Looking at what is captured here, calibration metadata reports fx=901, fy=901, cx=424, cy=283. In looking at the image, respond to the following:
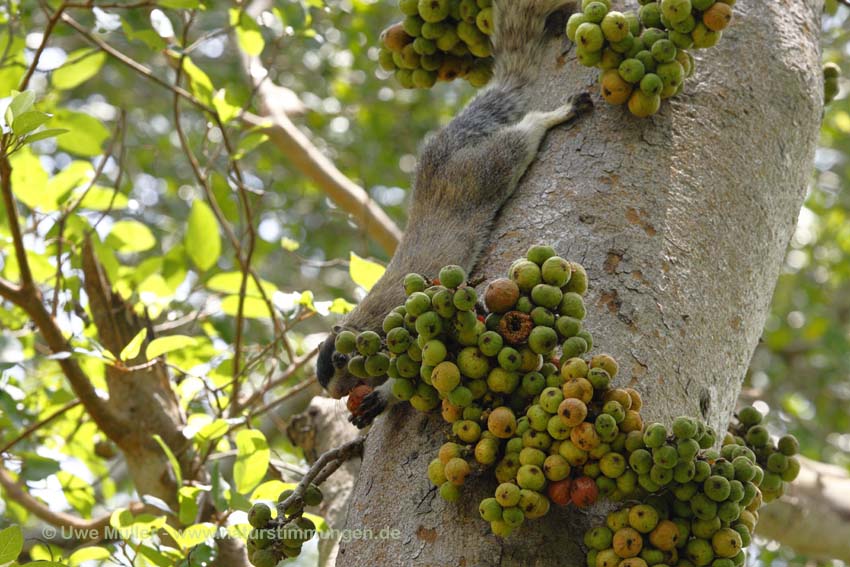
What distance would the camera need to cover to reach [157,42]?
281 cm

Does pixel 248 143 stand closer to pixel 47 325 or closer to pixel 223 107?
pixel 223 107

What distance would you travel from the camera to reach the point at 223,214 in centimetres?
368

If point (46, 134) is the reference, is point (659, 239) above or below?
below

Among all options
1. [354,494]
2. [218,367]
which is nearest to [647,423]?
[354,494]

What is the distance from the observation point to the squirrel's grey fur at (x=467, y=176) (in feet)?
8.38

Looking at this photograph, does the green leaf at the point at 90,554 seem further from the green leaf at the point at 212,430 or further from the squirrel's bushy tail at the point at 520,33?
the squirrel's bushy tail at the point at 520,33

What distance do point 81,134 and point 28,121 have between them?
133cm


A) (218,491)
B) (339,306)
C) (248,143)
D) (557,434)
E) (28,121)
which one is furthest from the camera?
(248,143)

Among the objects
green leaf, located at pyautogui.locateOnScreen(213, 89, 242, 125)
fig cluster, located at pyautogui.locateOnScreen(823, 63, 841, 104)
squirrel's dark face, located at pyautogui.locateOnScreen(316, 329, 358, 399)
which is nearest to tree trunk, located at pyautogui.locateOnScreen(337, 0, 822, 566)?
fig cluster, located at pyautogui.locateOnScreen(823, 63, 841, 104)

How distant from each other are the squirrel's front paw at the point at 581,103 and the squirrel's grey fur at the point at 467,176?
1.07 feet

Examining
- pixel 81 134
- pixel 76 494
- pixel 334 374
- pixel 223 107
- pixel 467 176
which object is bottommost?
pixel 334 374

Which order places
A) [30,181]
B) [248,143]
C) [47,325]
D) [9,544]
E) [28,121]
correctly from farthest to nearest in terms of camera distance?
1. [248,143]
2. [30,181]
3. [47,325]
4. [28,121]
5. [9,544]

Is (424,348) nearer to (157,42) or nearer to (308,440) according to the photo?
(308,440)

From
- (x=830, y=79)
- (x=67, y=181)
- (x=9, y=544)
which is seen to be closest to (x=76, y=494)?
(x=67, y=181)
